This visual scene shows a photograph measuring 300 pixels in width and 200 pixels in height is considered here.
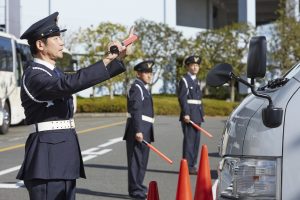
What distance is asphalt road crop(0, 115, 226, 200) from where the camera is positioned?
24.6 feet

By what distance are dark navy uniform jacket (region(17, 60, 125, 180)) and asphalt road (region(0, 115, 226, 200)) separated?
345cm

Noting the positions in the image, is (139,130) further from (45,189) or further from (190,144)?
(45,189)

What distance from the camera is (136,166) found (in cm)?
727

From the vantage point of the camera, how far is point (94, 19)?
34.2m

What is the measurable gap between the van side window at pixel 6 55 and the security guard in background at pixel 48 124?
46.3 feet

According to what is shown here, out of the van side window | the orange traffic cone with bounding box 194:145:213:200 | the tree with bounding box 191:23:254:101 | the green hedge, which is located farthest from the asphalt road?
the tree with bounding box 191:23:254:101

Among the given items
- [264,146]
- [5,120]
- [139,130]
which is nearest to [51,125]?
[264,146]

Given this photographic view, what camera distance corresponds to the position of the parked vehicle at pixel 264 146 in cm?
287

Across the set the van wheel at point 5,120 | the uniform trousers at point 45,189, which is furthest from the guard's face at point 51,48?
the van wheel at point 5,120

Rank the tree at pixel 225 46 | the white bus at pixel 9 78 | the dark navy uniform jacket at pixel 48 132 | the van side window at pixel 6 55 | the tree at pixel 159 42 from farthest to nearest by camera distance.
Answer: the tree at pixel 159 42 < the tree at pixel 225 46 < the van side window at pixel 6 55 < the white bus at pixel 9 78 < the dark navy uniform jacket at pixel 48 132

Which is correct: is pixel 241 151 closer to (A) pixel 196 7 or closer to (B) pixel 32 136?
(B) pixel 32 136

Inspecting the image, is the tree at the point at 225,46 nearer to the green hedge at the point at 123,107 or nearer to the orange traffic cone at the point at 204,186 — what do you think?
the green hedge at the point at 123,107

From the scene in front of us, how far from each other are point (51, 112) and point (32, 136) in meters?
0.22

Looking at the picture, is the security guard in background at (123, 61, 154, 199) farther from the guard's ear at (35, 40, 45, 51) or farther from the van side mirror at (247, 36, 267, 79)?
the van side mirror at (247, 36, 267, 79)
